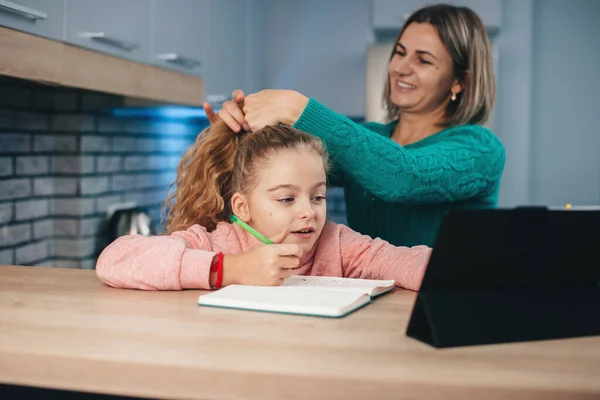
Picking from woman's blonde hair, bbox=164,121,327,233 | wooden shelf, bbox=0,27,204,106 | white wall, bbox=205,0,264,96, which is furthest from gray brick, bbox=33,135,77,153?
woman's blonde hair, bbox=164,121,327,233

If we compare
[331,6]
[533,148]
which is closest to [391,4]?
[331,6]

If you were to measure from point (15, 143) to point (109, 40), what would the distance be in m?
0.47

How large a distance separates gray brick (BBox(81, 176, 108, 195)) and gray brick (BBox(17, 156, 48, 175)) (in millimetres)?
128

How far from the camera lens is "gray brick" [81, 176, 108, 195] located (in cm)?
220

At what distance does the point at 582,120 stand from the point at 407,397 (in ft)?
10.1

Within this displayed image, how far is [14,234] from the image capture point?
6.37ft

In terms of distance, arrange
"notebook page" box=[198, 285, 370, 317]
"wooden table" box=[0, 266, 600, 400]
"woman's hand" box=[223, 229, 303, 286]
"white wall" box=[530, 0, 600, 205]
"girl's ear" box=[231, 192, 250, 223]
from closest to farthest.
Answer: "wooden table" box=[0, 266, 600, 400] < "notebook page" box=[198, 285, 370, 317] < "woman's hand" box=[223, 229, 303, 286] < "girl's ear" box=[231, 192, 250, 223] < "white wall" box=[530, 0, 600, 205]

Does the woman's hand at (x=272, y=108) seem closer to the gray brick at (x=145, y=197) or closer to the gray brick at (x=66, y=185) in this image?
the gray brick at (x=66, y=185)

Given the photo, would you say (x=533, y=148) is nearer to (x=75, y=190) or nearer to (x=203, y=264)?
(x=75, y=190)

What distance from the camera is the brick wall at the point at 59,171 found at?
193cm

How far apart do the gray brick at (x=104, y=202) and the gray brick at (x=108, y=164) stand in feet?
0.33

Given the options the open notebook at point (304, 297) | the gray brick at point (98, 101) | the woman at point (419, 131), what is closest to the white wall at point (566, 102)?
the woman at point (419, 131)

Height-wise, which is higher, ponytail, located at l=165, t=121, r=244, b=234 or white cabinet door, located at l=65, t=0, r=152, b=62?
white cabinet door, located at l=65, t=0, r=152, b=62

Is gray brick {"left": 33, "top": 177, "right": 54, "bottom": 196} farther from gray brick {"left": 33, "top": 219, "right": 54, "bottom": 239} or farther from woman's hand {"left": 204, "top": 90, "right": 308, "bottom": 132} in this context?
woman's hand {"left": 204, "top": 90, "right": 308, "bottom": 132}
